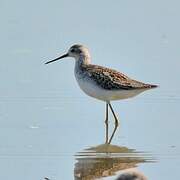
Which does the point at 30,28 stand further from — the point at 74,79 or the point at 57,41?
the point at 74,79

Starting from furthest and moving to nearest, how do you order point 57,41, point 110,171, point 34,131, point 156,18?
point 156,18 < point 57,41 < point 34,131 < point 110,171

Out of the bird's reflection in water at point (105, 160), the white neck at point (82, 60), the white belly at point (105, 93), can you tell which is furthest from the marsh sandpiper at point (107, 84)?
the bird's reflection in water at point (105, 160)

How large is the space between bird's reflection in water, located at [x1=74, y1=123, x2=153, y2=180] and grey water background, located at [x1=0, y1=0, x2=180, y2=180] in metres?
0.08

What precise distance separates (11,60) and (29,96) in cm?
114

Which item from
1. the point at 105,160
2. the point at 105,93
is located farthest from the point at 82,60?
the point at 105,160

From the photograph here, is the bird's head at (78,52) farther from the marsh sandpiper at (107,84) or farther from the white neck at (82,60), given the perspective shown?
the marsh sandpiper at (107,84)

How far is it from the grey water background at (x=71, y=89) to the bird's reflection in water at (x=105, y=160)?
Answer: 8cm

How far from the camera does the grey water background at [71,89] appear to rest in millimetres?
8078

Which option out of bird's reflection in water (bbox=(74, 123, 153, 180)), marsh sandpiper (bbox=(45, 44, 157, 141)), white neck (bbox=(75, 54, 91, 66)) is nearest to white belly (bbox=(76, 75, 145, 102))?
marsh sandpiper (bbox=(45, 44, 157, 141))

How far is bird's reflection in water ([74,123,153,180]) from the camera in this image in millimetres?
7609

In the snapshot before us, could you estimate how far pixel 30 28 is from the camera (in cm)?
1220

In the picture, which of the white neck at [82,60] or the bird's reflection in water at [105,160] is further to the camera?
the white neck at [82,60]

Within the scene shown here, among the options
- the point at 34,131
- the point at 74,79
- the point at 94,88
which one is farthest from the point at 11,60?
the point at 34,131

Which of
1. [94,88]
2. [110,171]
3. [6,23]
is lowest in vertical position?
[110,171]
